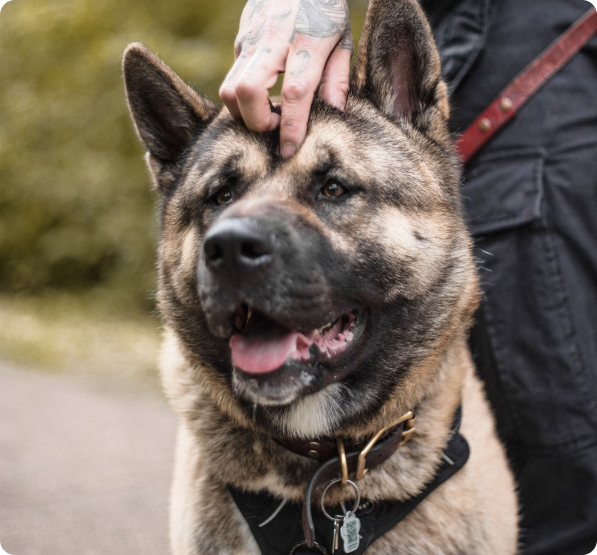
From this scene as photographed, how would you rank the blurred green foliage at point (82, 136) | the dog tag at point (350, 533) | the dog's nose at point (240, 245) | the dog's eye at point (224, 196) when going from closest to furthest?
the dog's nose at point (240, 245)
the dog tag at point (350, 533)
the dog's eye at point (224, 196)
the blurred green foliage at point (82, 136)

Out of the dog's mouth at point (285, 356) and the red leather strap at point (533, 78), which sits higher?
the red leather strap at point (533, 78)

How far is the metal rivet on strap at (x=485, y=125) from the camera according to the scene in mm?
2291

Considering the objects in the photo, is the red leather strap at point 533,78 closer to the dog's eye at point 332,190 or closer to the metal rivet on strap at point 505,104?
the metal rivet on strap at point 505,104

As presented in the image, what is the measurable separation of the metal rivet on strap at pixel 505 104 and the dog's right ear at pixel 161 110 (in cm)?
106

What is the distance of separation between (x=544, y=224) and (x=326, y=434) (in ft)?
3.38

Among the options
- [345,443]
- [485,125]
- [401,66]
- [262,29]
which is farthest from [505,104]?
[345,443]

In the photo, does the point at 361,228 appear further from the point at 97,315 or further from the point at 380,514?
the point at 97,315

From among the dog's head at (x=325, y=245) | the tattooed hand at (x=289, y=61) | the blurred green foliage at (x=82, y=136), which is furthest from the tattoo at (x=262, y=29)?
the blurred green foliage at (x=82, y=136)

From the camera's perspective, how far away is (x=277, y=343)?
187 centimetres

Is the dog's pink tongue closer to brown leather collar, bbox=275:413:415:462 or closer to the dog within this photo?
the dog

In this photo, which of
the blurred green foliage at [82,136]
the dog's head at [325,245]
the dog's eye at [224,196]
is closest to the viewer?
the dog's head at [325,245]

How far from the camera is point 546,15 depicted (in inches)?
88.3

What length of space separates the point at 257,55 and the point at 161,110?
2.16 feet

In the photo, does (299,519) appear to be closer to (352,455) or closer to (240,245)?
(352,455)
